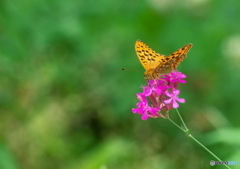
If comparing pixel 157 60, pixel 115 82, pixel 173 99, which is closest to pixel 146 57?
pixel 157 60

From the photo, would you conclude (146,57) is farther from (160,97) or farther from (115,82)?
(115,82)

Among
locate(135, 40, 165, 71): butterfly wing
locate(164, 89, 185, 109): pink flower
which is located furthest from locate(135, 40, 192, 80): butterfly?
locate(164, 89, 185, 109): pink flower

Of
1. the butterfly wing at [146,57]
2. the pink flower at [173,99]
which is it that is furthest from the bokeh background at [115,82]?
the pink flower at [173,99]

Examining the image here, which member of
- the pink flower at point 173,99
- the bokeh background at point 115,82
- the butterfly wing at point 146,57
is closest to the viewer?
the pink flower at point 173,99

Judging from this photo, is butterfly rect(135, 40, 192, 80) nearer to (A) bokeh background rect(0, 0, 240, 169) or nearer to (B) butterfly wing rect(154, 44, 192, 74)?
(B) butterfly wing rect(154, 44, 192, 74)

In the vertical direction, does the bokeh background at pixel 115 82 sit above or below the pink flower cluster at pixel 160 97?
above

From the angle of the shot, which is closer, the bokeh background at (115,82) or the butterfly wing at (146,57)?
the butterfly wing at (146,57)

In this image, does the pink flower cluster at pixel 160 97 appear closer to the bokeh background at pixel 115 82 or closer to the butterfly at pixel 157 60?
the butterfly at pixel 157 60
